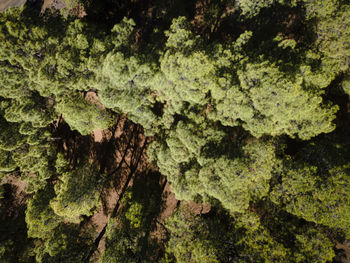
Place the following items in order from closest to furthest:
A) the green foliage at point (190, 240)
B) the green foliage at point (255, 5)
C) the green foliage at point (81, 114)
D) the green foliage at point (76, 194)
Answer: the green foliage at point (190, 240) < the green foliage at point (81, 114) < the green foliage at point (76, 194) < the green foliage at point (255, 5)

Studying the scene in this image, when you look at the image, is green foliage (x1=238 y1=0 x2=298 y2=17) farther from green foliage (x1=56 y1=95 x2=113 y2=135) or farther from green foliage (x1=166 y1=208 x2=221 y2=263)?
green foliage (x1=166 y1=208 x2=221 y2=263)

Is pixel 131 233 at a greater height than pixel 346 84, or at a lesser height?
lesser

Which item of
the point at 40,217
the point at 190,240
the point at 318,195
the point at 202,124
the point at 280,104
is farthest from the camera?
the point at 40,217

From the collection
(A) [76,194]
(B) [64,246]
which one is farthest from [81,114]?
(B) [64,246]

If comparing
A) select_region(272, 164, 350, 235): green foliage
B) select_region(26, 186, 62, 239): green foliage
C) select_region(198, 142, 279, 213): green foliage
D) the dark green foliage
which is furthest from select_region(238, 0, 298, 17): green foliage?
select_region(26, 186, 62, 239): green foliage

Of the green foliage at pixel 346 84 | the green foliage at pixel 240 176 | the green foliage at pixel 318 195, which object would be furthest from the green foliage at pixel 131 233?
the green foliage at pixel 346 84

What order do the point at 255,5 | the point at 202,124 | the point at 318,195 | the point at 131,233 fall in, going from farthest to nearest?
the point at 255,5 < the point at 131,233 < the point at 202,124 < the point at 318,195

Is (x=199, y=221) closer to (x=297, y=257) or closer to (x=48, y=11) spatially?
(x=297, y=257)

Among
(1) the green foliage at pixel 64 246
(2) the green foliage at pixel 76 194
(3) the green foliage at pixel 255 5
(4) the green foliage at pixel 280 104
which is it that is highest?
(3) the green foliage at pixel 255 5

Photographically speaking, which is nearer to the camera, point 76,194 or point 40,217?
point 76,194

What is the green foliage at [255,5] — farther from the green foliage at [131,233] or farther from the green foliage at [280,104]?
the green foliage at [131,233]

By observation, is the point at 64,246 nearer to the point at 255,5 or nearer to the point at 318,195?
the point at 318,195
